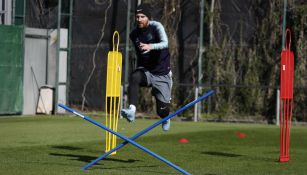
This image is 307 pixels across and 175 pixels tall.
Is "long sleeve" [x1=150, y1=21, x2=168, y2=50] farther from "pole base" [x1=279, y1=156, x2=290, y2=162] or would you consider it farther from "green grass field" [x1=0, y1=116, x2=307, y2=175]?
"pole base" [x1=279, y1=156, x2=290, y2=162]

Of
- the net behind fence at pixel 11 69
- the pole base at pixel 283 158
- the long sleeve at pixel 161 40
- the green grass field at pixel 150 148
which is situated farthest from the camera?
the net behind fence at pixel 11 69

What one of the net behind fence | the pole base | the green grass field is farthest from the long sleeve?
the net behind fence

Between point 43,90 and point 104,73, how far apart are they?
1936mm

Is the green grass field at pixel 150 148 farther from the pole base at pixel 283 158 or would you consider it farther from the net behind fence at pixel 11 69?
the net behind fence at pixel 11 69

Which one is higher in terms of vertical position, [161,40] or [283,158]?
[161,40]

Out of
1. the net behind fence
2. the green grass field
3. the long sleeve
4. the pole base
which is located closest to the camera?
the green grass field

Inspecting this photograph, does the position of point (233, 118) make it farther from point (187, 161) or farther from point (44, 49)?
point (187, 161)

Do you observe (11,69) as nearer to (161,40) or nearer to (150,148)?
(150,148)

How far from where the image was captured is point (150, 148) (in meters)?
13.6

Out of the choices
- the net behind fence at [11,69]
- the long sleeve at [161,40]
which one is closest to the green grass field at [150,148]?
the long sleeve at [161,40]

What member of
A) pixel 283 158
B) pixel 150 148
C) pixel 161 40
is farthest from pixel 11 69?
pixel 283 158

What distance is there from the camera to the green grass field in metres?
10.4

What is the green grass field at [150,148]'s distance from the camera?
10.4m

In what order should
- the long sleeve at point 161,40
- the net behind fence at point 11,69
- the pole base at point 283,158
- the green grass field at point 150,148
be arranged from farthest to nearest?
the net behind fence at point 11,69, the pole base at point 283,158, the long sleeve at point 161,40, the green grass field at point 150,148
